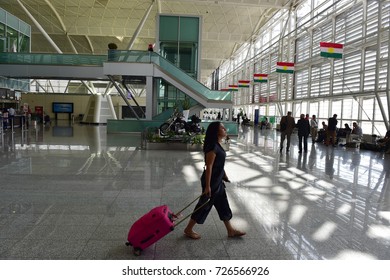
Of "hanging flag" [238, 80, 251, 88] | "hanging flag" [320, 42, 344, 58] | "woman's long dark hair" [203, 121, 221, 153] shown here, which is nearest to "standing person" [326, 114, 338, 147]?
"hanging flag" [320, 42, 344, 58]

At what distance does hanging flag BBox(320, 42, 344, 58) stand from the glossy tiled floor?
10.4 meters

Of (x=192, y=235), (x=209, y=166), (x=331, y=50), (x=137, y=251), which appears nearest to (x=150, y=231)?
(x=137, y=251)

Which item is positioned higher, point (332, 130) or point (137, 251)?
point (332, 130)

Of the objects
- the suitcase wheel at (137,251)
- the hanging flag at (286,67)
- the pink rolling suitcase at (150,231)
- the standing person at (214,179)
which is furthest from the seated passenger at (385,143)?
the suitcase wheel at (137,251)

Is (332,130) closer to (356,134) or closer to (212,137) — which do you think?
(356,134)

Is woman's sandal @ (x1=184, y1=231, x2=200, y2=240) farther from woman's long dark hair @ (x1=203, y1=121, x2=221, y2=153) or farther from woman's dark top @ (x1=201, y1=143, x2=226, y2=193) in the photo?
woman's long dark hair @ (x1=203, y1=121, x2=221, y2=153)

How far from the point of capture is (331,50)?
20.7 meters

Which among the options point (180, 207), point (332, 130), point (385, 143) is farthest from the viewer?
point (332, 130)

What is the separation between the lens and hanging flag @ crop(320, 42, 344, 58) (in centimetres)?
2061

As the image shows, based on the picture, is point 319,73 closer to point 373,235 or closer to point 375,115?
point 375,115

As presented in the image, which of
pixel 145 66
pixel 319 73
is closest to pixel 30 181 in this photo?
pixel 145 66

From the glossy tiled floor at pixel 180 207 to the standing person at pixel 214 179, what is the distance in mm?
243

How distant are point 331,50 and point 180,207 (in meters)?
17.5

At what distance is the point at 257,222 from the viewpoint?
5.62 m
